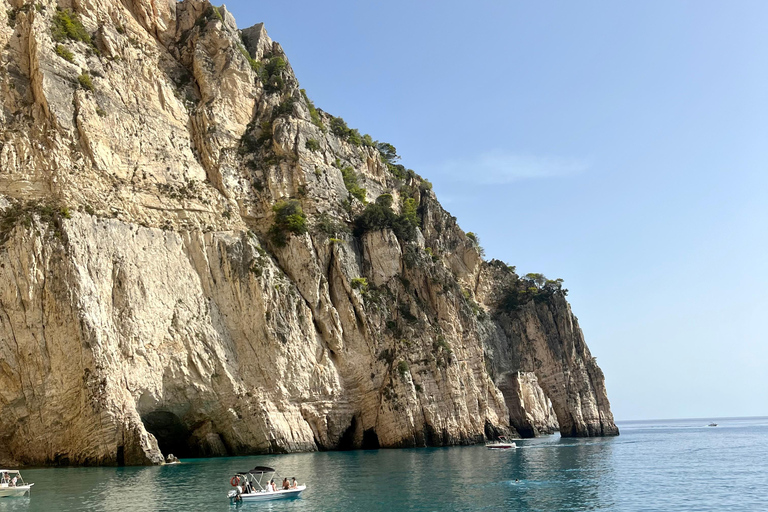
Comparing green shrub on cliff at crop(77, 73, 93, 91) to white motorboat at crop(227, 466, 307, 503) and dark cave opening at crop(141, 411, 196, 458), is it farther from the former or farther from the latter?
white motorboat at crop(227, 466, 307, 503)

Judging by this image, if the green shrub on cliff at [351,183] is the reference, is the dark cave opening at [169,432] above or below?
below

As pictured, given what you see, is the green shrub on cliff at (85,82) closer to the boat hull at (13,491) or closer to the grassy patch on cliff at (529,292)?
the boat hull at (13,491)

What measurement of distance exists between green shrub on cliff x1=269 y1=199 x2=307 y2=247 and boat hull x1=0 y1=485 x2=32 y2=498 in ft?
105

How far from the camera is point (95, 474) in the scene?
117 feet

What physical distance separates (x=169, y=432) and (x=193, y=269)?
12938 mm

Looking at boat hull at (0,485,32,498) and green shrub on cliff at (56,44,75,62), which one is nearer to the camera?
boat hull at (0,485,32,498)

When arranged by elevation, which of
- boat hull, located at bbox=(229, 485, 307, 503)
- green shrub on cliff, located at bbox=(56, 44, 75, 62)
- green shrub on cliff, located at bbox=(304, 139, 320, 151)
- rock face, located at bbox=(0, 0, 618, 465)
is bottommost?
boat hull, located at bbox=(229, 485, 307, 503)

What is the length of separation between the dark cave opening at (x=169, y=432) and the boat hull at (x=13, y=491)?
16962mm

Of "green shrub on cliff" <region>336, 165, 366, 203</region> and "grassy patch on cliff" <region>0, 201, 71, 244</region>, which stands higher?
"green shrub on cliff" <region>336, 165, 366, 203</region>

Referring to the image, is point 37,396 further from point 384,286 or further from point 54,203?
point 384,286

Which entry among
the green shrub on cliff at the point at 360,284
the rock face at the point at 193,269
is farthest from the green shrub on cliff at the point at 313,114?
the green shrub on cliff at the point at 360,284

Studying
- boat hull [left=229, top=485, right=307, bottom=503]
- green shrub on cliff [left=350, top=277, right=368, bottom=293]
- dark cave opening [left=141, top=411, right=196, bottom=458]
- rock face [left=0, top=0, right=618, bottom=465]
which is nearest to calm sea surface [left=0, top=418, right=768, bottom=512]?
boat hull [left=229, top=485, right=307, bottom=503]

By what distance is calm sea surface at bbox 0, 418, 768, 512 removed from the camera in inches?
1088

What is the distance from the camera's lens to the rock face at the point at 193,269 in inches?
1668
